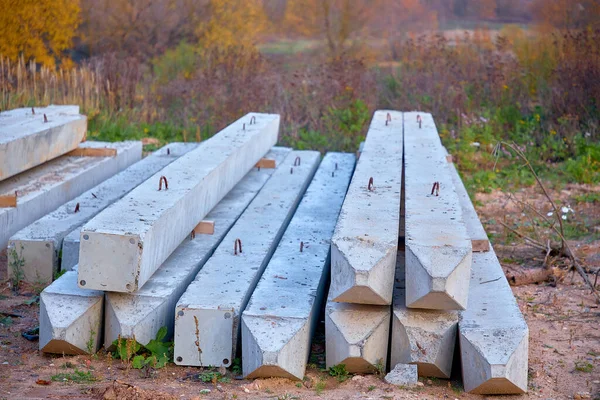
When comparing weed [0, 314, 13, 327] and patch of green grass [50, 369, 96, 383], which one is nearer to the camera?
patch of green grass [50, 369, 96, 383]

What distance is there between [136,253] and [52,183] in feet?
9.05

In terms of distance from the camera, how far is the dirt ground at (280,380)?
3.48 m

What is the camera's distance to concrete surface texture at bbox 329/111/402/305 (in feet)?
11.5

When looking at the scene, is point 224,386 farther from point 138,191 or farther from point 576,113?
point 576,113

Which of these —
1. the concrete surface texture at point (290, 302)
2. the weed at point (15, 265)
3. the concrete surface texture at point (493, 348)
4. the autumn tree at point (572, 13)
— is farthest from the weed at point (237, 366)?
the autumn tree at point (572, 13)

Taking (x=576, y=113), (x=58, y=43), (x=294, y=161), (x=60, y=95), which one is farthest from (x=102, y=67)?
(x=576, y=113)

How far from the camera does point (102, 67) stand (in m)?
11.1

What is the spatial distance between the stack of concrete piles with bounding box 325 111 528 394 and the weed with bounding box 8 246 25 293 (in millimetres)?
2259

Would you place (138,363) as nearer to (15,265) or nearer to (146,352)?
(146,352)

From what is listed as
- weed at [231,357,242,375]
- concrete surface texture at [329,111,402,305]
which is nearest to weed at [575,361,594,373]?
concrete surface texture at [329,111,402,305]

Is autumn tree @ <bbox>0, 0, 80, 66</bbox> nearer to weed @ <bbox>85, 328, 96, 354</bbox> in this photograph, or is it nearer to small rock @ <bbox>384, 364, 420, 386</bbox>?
weed @ <bbox>85, 328, 96, 354</bbox>

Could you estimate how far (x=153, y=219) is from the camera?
12.9ft

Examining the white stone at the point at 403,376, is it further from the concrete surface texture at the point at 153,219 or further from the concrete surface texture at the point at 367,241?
the concrete surface texture at the point at 153,219

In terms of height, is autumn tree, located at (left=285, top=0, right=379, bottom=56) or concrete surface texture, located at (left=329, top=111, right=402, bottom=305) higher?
autumn tree, located at (left=285, top=0, right=379, bottom=56)
